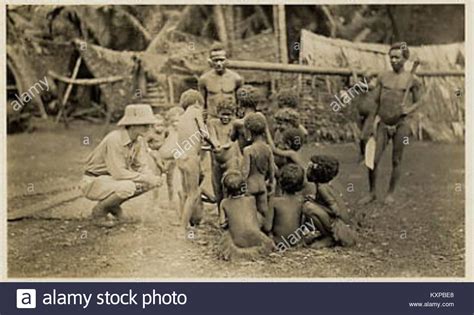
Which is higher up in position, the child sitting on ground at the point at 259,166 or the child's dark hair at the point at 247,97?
the child's dark hair at the point at 247,97

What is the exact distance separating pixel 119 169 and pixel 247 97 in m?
0.62

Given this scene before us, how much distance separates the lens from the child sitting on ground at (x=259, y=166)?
15.3 feet

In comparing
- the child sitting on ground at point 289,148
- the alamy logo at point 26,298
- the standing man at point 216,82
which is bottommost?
the alamy logo at point 26,298

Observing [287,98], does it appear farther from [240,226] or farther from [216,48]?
[240,226]

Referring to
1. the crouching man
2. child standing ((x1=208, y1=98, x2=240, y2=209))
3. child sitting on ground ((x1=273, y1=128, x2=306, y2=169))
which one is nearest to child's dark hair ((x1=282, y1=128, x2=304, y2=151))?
child sitting on ground ((x1=273, y1=128, x2=306, y2=169))

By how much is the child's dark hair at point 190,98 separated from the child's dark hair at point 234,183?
0.33m

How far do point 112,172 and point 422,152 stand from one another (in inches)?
52.2

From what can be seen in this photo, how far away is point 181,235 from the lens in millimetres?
4723

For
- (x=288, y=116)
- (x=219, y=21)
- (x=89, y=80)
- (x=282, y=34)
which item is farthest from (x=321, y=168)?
(x=89, y=80)

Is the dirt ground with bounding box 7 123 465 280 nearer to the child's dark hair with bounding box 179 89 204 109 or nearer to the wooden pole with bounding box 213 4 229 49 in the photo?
the child's dark hair with bounding box 179 89 204 109

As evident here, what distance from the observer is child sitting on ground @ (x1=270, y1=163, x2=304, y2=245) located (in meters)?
4.67

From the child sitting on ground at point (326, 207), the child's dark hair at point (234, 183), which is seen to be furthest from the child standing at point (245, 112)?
the child sitting on ground at point (326, 207)

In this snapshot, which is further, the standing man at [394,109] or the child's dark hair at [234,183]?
the standing man at [394,109]

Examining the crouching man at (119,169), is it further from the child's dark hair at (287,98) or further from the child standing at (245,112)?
the child's dark hair at (287,98)
